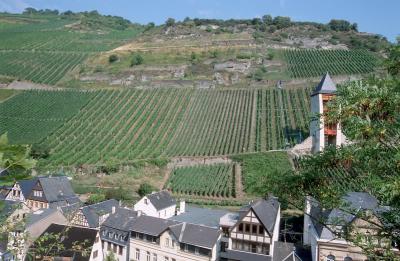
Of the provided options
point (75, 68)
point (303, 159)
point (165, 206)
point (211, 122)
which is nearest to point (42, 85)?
point (75, 68)

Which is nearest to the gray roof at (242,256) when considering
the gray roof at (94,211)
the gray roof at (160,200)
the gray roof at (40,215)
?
the gray roof at (160,200)

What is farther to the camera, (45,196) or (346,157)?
(45,196)

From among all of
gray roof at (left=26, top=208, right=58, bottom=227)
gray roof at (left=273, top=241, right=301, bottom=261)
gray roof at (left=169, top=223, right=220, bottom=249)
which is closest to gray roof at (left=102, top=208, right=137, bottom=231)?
gray roof at (left=169, top=223, right=220, bottom=249)

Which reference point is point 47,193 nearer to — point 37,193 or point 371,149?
point 37,193

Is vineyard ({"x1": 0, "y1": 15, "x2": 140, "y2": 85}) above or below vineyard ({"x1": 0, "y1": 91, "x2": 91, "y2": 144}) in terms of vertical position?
above

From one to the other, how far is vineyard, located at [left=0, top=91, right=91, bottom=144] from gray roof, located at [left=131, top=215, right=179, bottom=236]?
28956mm

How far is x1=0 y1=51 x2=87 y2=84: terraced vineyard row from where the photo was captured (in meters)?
76.8

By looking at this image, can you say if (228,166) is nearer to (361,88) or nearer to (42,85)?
(361,88)

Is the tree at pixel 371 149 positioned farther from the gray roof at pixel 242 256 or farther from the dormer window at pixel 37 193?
the dormer window at pixel 37 193

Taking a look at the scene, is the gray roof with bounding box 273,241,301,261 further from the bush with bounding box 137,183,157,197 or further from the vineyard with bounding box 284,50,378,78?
the vineyard with bounding box 284,50,378,78

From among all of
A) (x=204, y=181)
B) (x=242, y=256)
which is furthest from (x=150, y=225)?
(x=204, y=181)

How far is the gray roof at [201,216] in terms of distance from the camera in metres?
27.6

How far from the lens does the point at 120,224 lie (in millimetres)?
26953

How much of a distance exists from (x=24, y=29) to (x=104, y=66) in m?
52.9
